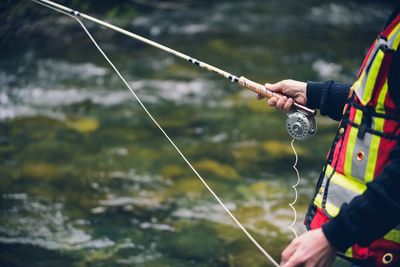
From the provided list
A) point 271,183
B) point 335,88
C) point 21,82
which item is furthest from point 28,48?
point 335,88

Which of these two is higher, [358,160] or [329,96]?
[329,96]

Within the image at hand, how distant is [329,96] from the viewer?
2.37m

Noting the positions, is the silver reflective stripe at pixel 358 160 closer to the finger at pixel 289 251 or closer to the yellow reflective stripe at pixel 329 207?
the yellow reflective stripe at pixel 329 207

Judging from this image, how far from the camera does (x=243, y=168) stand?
18.6 ft

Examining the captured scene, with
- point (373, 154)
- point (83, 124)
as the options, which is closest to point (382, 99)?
point (373, 154)

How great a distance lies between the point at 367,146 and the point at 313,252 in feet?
1.41

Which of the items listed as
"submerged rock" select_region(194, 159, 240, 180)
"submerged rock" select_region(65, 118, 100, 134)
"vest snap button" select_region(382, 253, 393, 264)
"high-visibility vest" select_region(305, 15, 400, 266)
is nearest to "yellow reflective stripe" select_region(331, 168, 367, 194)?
"high-visibility vest" select_region(305, 15, 400, 266)

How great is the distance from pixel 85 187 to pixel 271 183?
1.89 meters

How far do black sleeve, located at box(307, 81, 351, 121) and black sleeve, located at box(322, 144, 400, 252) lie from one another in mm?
656

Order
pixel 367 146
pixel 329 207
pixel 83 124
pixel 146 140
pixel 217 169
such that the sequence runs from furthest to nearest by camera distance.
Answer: pixel 83 124
pixel 146 140
pixel 217 169
pixel 329 207
pixel 367 146

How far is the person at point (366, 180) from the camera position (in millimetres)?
1756

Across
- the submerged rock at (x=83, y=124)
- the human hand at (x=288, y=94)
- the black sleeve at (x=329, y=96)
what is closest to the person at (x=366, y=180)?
the black sleeve at (x=329, y=96)

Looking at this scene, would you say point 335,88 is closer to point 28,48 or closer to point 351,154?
point 351,154

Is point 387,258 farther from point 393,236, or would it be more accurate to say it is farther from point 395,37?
point 395,37
